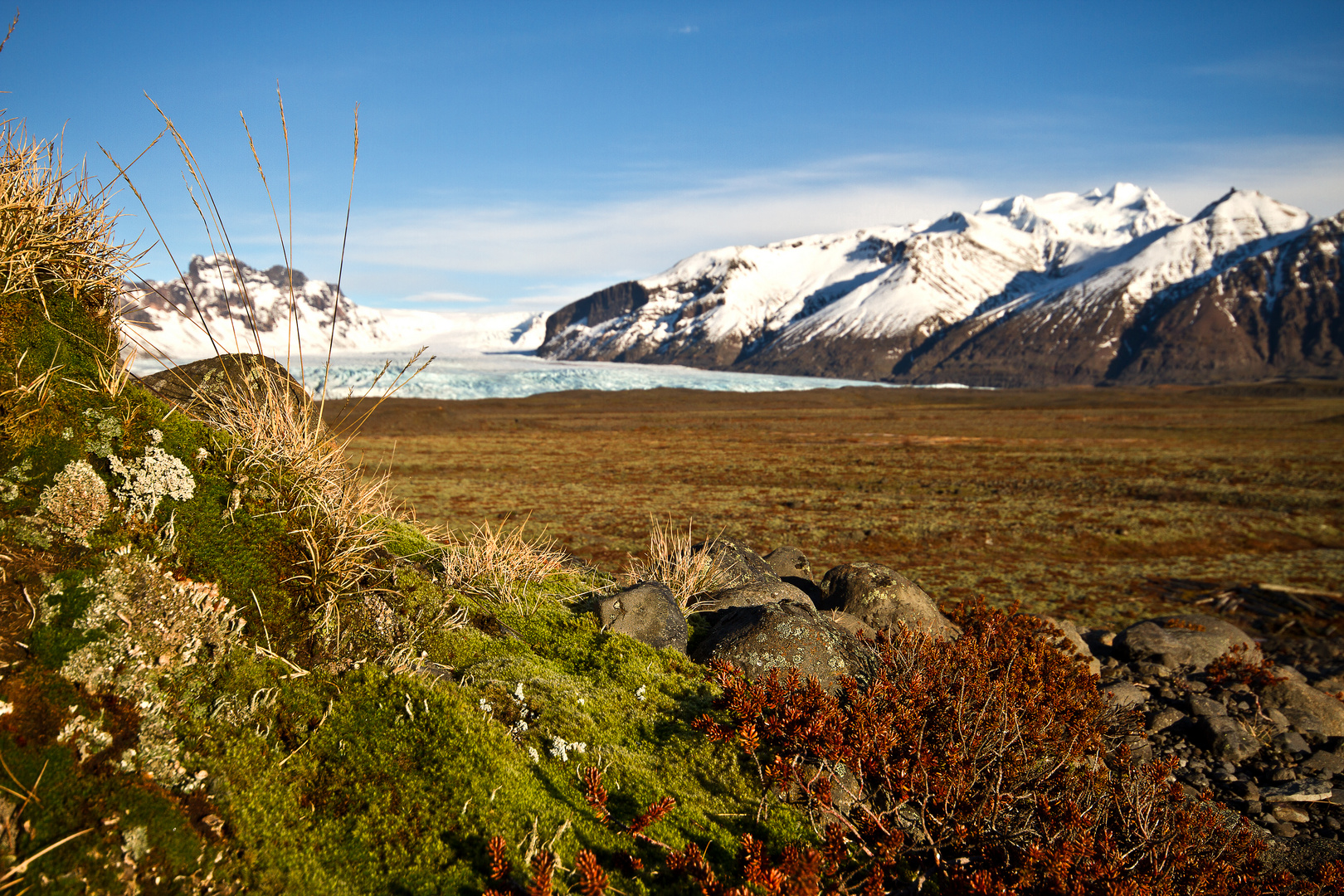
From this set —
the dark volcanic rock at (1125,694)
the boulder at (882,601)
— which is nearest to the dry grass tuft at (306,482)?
the boulder at (882,601)

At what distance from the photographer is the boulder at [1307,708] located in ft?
23.9

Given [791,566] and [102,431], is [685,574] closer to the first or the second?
[791,566]

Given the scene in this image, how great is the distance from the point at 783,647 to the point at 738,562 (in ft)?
8.02

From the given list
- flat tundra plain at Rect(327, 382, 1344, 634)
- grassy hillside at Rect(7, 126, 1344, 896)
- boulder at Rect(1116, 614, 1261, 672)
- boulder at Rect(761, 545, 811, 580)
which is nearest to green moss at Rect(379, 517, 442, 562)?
flat tundra plain at Rect(327, 382, 1344, 634)

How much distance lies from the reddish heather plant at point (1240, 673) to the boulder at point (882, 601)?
119 inches

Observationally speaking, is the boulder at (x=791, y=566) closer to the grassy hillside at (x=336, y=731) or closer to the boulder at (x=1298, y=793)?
the boulder at (x=1298, y=793)

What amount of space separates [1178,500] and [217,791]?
26.5 metres

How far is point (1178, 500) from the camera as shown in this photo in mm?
22969

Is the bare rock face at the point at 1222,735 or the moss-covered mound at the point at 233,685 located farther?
the bare rock face at the point at 1222,735

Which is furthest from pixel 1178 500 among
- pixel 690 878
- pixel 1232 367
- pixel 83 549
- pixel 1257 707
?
pixel 1232 367

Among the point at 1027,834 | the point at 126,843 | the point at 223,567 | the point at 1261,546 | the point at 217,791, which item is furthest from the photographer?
the point at 1261,546

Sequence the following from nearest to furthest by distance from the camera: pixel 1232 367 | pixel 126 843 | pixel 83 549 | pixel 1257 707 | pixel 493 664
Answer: pixel 126 843
pixel 83 549
pixel 493 664
pixel 1257 707
pixel 1232 367

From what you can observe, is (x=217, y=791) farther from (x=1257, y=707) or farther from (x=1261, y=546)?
(x=1261, y=546)

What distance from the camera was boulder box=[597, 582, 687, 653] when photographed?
17.2ft
